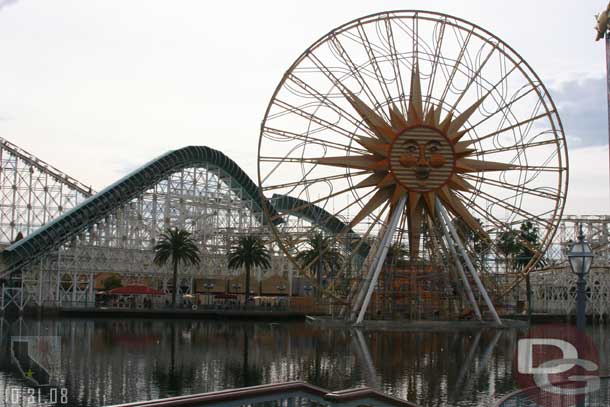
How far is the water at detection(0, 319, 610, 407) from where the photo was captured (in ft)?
77.7

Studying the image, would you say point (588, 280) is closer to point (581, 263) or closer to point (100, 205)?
point (100, 205)

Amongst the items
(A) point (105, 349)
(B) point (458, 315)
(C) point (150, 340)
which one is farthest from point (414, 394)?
(B) point (458, 315)

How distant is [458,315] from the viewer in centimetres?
5162

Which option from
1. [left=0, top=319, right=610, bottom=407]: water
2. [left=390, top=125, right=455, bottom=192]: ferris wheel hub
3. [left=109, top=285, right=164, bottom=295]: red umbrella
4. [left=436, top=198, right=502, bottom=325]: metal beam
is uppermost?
[left=390, top=125, right=455, bottom=192]: ferris wheel hub

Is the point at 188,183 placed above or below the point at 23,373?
above

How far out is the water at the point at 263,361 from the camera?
23688 mm

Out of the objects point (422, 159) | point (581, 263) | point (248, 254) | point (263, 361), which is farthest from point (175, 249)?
point (581, 263)

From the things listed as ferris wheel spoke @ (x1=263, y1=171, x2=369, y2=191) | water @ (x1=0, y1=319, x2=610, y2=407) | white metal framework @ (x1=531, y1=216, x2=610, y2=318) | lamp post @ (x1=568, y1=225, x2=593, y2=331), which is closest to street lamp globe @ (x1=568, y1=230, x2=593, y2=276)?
lamp post @ (x1=568, y1=225, x2=593, y2=331)

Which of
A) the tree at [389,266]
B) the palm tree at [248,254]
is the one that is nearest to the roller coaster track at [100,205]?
the palm tree at [248,254]

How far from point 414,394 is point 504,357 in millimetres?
11314

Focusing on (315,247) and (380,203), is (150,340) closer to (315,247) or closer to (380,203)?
(380,203)

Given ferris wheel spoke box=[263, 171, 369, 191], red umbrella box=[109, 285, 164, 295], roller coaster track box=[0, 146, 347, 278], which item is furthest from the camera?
red umbrella box=[109, 285, 164, 295]

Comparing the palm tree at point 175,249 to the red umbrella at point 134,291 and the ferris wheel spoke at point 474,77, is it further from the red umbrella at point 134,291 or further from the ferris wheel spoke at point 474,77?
the ferris wheel spoke at point 474,77

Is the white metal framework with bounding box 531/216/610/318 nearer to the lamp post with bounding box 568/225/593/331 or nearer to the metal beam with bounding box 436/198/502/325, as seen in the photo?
the metal beam with bounding box 436/198/502/325
